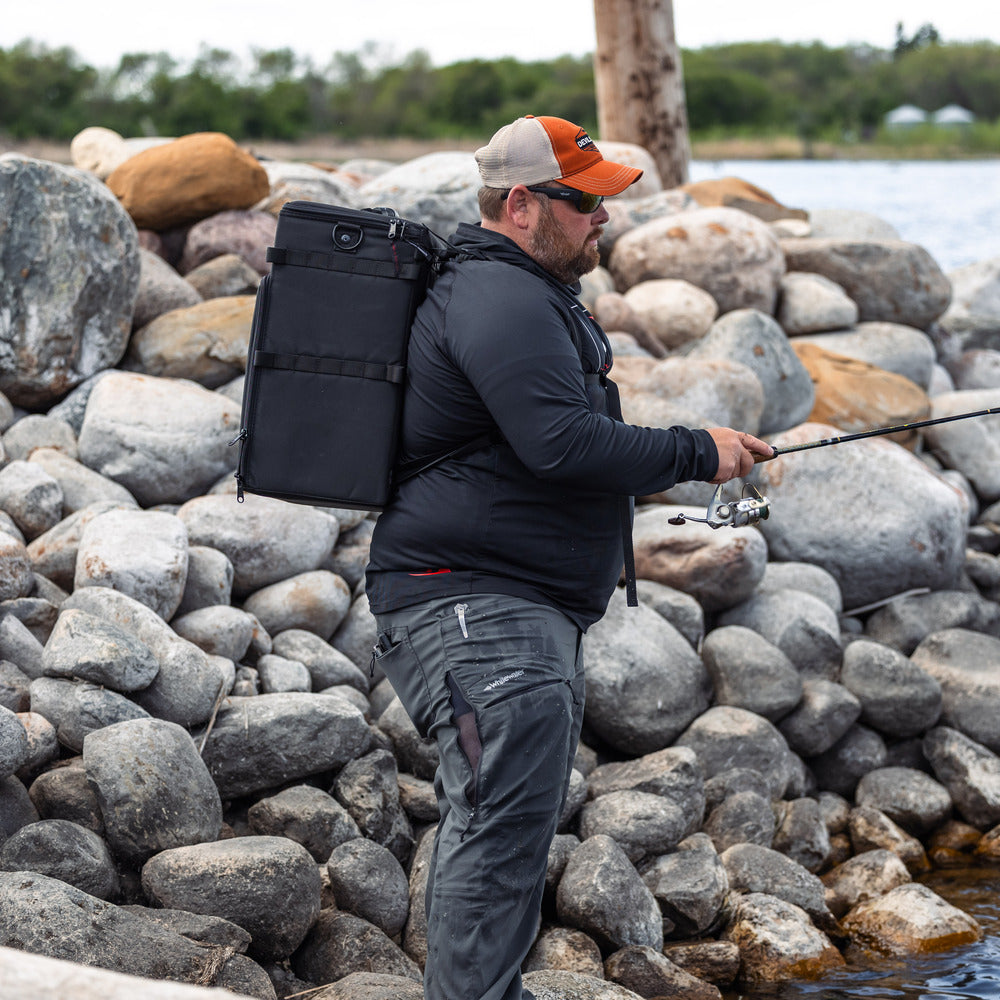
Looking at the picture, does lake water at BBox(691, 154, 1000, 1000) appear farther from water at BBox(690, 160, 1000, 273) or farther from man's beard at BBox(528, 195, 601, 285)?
man's beard at BBox(528, 195, 601, 285)

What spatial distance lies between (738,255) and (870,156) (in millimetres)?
26960

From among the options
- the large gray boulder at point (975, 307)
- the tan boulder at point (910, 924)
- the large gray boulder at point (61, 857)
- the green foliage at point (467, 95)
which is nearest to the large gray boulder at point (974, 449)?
the large gray boulder at point (975, 307)

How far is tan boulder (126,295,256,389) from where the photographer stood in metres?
5.96

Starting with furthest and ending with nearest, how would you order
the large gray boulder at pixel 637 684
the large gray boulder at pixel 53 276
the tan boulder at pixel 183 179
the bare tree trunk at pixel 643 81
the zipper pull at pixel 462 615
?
the bare tree trunk at pixel 643 81 < the tan boulder at pixel 183 179 < the large gray boulder at pixel 53 276 < the large gray boulder at pixel 637 684 < the zipper pull at pixel 462 615

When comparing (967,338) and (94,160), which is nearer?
(94,160)

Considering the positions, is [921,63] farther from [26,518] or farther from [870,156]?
[26,518]

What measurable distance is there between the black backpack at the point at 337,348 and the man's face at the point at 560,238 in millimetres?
185

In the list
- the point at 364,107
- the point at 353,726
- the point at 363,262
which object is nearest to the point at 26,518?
the point at 353,726

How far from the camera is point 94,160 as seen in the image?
26.3ft

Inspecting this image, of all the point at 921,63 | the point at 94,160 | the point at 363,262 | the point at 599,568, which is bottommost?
the point at 599,568

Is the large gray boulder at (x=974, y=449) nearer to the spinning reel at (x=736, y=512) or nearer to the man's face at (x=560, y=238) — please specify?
the spinning reel at (x=736, y=512)

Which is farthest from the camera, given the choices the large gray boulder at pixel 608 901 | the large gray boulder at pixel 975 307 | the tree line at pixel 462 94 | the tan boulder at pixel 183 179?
the tree line at pixel 462 94

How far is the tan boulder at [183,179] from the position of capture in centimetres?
704

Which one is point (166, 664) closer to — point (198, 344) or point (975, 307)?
point (198, 344)
